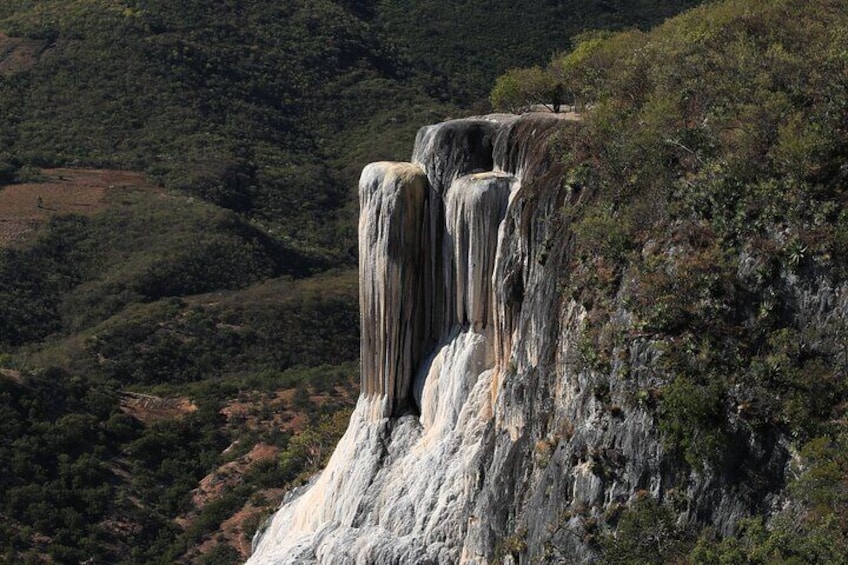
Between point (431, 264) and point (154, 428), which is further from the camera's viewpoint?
point (154, 428)

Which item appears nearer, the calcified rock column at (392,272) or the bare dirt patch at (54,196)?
the calcified rock column at (392,272)

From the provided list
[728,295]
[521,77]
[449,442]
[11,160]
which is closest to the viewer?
[728,295]

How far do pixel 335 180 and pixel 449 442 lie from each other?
63.2 metres

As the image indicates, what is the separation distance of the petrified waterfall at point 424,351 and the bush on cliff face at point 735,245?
199cm

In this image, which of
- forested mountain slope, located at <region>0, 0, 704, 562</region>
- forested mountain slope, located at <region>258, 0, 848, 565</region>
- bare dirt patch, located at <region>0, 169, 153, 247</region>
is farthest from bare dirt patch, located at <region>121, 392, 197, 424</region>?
forested mountain slope, located at <region>258, 0, 848, 565</region>

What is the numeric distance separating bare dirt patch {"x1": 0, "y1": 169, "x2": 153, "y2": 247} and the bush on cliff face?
49.0m

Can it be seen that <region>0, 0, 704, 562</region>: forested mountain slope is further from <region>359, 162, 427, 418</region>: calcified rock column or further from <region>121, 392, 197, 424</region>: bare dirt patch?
<region>359, 162, 427, 418</region>: calcified rock column

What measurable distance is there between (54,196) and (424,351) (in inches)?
2080

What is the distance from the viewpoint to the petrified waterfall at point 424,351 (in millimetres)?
18391

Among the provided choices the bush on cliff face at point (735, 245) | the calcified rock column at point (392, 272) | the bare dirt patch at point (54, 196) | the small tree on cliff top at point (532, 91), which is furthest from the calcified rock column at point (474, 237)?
the bare dirt patch at point (54, 196)

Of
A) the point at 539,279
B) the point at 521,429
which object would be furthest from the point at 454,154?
the point at 521,429

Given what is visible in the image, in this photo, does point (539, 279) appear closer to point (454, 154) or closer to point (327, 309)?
point (454, 154)

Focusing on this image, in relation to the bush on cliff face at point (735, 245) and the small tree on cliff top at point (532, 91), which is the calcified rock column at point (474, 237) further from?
the small tree on cliff top at point (532, 91)

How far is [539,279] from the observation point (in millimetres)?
17250
